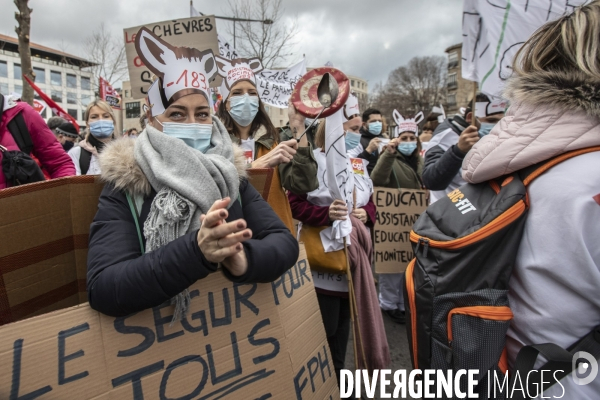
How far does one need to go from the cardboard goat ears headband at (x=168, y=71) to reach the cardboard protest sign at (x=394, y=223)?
2.91 meters

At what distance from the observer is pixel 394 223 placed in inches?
171

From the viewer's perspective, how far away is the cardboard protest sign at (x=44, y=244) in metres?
1.44

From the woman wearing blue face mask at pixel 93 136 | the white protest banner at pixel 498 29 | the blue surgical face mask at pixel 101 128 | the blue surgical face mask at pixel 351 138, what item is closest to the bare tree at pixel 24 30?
the woman wearing blue face mask at pixel 93 136

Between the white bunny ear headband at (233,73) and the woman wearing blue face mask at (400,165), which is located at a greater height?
the white bunny ear headband at (233,73)

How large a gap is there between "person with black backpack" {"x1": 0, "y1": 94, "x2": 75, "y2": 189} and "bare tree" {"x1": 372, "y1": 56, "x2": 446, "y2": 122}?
4774 centimetres

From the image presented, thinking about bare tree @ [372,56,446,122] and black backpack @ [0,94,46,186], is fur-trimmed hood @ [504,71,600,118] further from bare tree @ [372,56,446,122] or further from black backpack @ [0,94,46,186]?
bare tree @ [372,56,446,122]

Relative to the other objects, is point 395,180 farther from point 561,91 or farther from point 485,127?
point 561,91

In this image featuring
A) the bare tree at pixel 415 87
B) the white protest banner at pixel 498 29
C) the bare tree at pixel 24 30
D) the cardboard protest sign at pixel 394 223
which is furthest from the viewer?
the bare tree at pixel 415 87

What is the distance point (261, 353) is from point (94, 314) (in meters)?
0.67

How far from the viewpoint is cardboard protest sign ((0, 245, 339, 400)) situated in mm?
1120

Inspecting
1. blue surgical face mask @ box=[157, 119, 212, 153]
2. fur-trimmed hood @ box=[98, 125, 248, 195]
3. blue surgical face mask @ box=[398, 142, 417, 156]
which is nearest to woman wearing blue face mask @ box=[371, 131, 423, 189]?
blue surgical face mask @ box=[398, 142, 417, 156]

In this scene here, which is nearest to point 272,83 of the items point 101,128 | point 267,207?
point 101,128

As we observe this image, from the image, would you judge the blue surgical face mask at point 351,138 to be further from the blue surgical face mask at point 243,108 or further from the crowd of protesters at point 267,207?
the crowd of protesters at point 267,207

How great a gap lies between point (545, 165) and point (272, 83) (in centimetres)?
399
